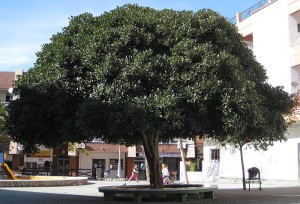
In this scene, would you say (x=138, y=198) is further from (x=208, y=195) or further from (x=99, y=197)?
(x=99, y=197)

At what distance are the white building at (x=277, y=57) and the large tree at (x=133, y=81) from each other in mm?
14335

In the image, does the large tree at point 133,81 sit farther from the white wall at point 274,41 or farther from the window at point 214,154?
the window at point 214,154

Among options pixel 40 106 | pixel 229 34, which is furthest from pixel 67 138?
pixel 229 34

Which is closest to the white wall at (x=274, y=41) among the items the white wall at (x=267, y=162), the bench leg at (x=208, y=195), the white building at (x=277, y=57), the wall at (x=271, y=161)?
the white building at (x=277, y=57)

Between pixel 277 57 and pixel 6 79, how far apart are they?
35.6m

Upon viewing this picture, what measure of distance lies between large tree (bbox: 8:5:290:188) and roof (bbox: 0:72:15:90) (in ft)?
136

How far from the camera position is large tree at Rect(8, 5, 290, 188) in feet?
39.8

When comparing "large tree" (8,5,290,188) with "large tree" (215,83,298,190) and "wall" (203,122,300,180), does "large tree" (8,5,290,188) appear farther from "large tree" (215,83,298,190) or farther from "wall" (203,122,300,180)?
"wall" (203,122,300,180)

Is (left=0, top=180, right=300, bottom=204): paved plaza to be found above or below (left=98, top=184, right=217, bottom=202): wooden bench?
below

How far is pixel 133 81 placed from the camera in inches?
485

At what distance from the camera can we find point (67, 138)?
13.9 meters

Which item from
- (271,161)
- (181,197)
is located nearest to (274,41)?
(271,161)

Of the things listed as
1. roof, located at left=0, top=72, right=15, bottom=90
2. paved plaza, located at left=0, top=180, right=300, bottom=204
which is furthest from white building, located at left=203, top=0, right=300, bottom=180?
roof, located at left=0, top=72, right=15, bottom=90

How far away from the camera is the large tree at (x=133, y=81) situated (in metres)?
12.1
